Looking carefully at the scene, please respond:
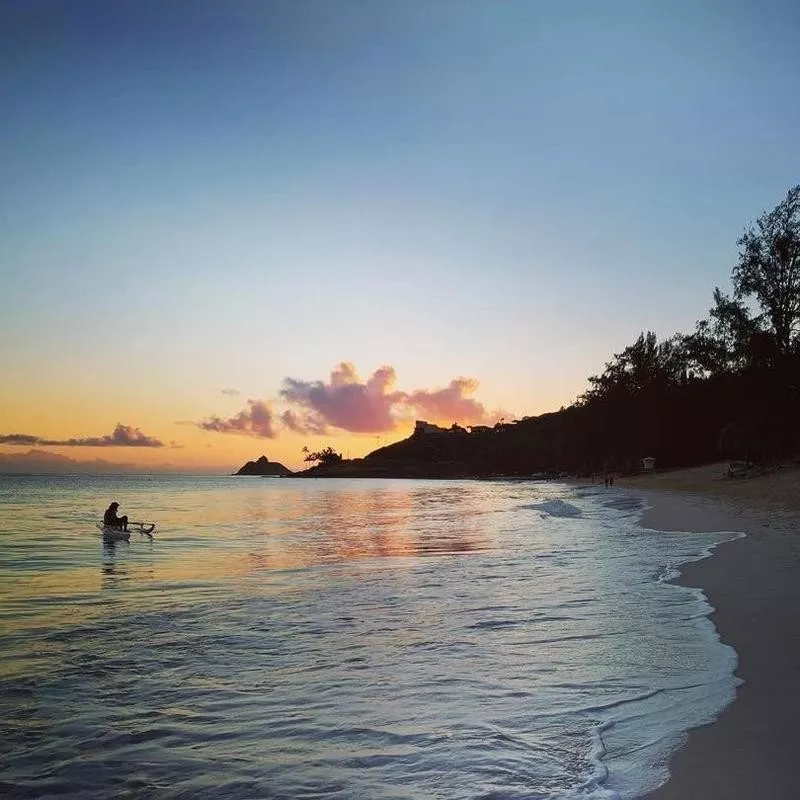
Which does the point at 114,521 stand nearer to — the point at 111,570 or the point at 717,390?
the point at 111,570

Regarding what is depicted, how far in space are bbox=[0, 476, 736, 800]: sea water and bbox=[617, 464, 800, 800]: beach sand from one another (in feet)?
0.73

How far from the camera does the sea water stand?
518 cm

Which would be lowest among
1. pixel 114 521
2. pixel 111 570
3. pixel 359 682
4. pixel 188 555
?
pixel 188 555

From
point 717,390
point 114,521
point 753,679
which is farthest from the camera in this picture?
point 717,390

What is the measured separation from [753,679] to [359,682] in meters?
4.14

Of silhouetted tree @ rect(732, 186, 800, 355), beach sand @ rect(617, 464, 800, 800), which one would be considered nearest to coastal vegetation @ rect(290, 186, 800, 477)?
silhouetted tree @ rect(732, 186, 800, 355)

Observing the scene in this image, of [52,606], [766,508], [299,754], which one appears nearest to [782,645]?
[299,754]

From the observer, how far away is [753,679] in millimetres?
6809

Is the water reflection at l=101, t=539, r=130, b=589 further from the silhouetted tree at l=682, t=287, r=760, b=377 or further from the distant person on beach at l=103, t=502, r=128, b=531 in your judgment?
the silhouetted tree at l=682, t=287, r=760, b=377

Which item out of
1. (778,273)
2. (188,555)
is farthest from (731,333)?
(188,555)

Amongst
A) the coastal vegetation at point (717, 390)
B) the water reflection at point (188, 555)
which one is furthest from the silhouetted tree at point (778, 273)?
the water reflection at point (188, 555)

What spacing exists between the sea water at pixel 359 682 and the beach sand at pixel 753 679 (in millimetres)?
222

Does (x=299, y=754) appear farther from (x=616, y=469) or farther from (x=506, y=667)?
(x=616, y=469)

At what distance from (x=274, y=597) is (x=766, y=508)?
2633 centimetres
